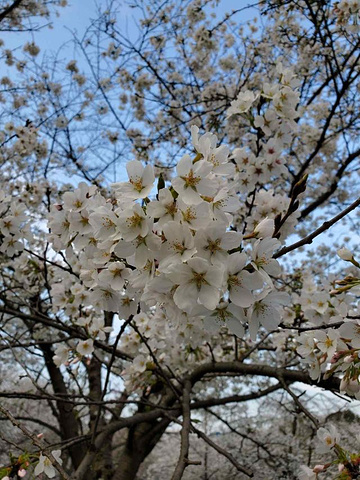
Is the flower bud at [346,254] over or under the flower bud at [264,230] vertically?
over

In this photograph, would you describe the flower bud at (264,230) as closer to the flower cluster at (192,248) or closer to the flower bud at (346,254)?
the flower cluster at (192,248)

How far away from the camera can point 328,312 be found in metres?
2.30

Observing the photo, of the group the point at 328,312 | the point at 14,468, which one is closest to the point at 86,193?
the point at 14,468

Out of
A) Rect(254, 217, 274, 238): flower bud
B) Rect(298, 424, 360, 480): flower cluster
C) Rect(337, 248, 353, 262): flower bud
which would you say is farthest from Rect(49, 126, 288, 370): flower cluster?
Rect(298, 424, 360, 480): flower cluster

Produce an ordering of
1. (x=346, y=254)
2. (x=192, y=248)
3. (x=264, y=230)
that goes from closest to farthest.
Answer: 1. (x=192, y=248)
2. (x=264, y=230)
3. (x=346, y=254)

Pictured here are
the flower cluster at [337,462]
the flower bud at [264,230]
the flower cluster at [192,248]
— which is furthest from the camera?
the flower cluster at [337,462]

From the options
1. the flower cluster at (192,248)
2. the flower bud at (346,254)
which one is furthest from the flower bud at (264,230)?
the flower bud at (346,254)

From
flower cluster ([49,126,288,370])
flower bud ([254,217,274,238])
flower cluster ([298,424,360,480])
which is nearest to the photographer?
flower cluster ([49,126,288,370])

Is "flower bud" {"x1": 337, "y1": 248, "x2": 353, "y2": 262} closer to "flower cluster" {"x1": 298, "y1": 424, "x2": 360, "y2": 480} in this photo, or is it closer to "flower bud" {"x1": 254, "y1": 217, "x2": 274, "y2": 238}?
"flower bud" {"x1": 254, "y1": 217, "x2": 274, "y2": 238}

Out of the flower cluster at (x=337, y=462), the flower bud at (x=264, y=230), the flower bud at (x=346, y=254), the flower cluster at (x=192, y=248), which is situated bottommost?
the flower cluster at (x=337, y=462)

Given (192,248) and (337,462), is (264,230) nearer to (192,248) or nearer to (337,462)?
(192,248)

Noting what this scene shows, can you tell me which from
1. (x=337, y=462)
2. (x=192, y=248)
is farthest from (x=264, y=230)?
(x=337, y=462)

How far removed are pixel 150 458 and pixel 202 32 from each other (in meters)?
10.5

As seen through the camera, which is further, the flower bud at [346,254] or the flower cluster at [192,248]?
the flower bud at [346,254]
